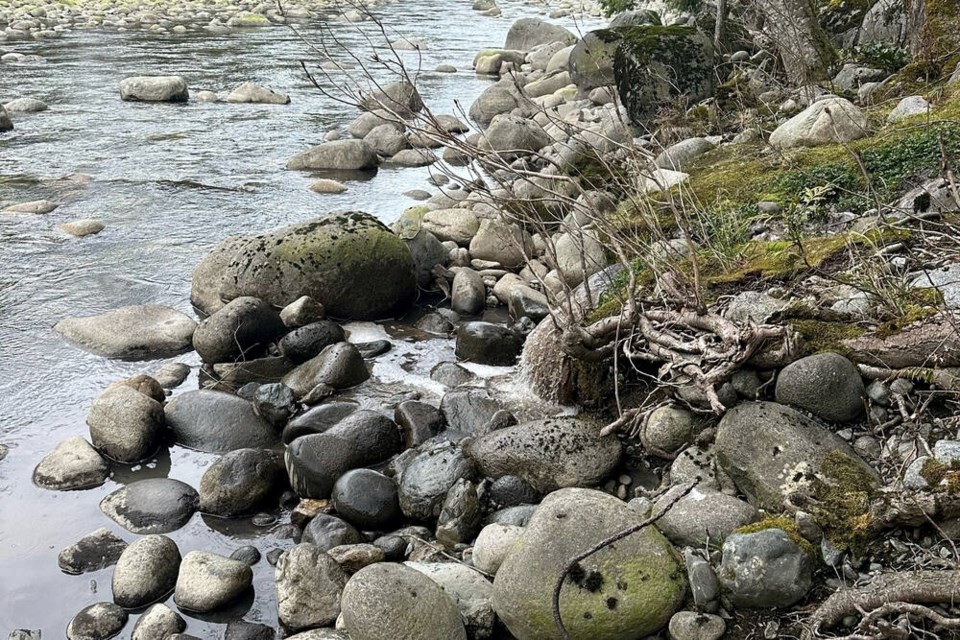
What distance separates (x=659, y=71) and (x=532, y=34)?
11.3 m

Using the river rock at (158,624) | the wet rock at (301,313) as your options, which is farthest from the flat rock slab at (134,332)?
the river rock at (158,624)

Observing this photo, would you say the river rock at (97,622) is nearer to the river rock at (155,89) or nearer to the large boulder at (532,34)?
the river rock at (155,89)

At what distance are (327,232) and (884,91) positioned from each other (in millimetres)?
5491

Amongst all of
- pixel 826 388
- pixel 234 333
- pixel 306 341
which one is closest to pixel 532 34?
pixel 306 341

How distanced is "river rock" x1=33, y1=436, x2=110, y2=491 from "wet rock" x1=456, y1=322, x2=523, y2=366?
9.24ft

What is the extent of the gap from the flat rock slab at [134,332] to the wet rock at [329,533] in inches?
124

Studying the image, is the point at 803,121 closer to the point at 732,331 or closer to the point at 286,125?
the point at 732,331

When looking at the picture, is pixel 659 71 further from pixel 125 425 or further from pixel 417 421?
pixel 125 425

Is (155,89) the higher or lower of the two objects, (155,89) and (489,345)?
the lower

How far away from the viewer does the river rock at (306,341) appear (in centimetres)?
764

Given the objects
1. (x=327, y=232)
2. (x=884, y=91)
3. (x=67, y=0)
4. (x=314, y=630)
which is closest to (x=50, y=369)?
(x=327, y=232)

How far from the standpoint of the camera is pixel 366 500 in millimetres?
5453

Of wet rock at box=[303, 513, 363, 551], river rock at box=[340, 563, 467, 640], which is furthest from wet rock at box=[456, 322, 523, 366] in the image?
river rock at box=[340, 563, 467, 640]

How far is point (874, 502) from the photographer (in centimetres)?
402
